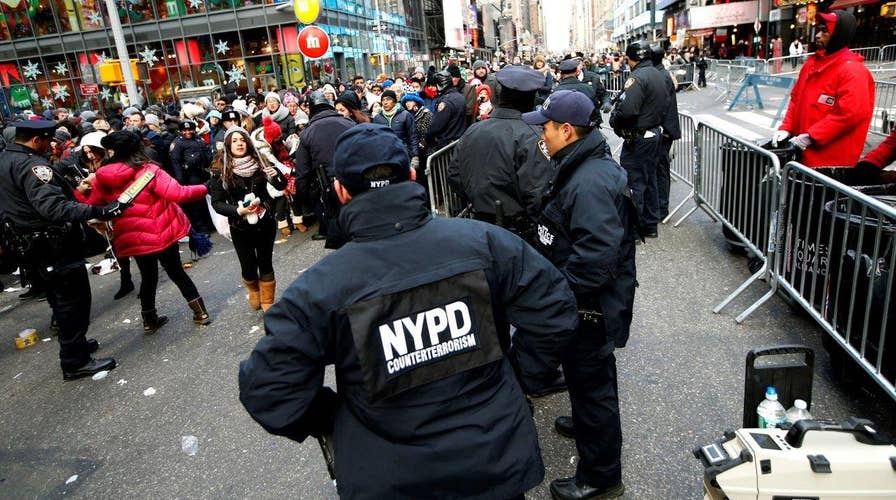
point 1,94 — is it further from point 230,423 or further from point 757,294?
point 757,294

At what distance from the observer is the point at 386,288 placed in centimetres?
174

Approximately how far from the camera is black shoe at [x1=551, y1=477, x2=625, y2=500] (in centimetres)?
300

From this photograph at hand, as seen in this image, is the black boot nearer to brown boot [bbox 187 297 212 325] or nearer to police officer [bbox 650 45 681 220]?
brown boot [bbox 187 297 212 325]

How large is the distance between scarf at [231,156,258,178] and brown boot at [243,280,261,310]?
1144mm

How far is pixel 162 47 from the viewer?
29500mm

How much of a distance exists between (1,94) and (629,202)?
132 feet

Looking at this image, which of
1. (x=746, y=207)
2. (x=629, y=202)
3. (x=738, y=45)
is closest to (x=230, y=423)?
(x=629, y=202)

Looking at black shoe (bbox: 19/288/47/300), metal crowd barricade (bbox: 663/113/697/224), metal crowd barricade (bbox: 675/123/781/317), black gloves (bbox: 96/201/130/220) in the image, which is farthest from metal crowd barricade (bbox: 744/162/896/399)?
black shoe (bbox: 19/288/47/300)

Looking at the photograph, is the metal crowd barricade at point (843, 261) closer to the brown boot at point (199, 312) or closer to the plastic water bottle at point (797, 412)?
the plastic water bottle at point (797, 412)

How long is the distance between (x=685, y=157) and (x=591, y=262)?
23.2 feet

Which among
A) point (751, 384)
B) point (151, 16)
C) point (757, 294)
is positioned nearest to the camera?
point (751, 384)

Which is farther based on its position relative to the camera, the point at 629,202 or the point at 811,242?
the point at 811,242

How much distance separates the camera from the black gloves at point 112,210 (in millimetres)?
4965

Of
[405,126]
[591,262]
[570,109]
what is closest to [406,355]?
[591,262]
